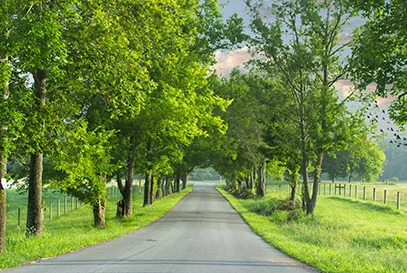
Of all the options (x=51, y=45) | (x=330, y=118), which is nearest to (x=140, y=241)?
(x=51, y=45)

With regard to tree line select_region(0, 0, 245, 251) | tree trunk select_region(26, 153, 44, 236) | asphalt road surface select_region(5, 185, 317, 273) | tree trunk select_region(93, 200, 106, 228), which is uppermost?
tree line select_region(0, 0, 245, 251)

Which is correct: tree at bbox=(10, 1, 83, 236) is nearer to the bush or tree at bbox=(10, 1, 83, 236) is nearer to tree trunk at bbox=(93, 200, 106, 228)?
tree trunk at bbox=(93, 200, 106, 228)

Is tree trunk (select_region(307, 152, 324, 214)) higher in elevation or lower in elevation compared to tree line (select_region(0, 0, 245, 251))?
lower

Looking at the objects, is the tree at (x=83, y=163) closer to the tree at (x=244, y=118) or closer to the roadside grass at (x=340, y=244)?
A: the roadside grass at (x=340, y=244)

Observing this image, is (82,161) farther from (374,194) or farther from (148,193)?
(374,194)

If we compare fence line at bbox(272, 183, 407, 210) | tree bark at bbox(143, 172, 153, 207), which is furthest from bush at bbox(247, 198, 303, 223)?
tree bark at bbox(143, 172, 153, 207)

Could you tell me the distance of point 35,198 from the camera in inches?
651

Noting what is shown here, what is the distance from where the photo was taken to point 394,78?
12.3m

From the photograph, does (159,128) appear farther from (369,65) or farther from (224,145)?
(369,65)

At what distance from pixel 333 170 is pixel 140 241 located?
97107 millimetres

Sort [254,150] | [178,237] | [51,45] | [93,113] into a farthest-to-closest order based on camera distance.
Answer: [254,150] → [93,113] → [178,237] → [51,45]

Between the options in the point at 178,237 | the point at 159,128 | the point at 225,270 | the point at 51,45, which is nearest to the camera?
the point at 225,270

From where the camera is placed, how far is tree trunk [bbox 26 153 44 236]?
54.0 feet

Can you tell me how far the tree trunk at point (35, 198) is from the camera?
1647cm
